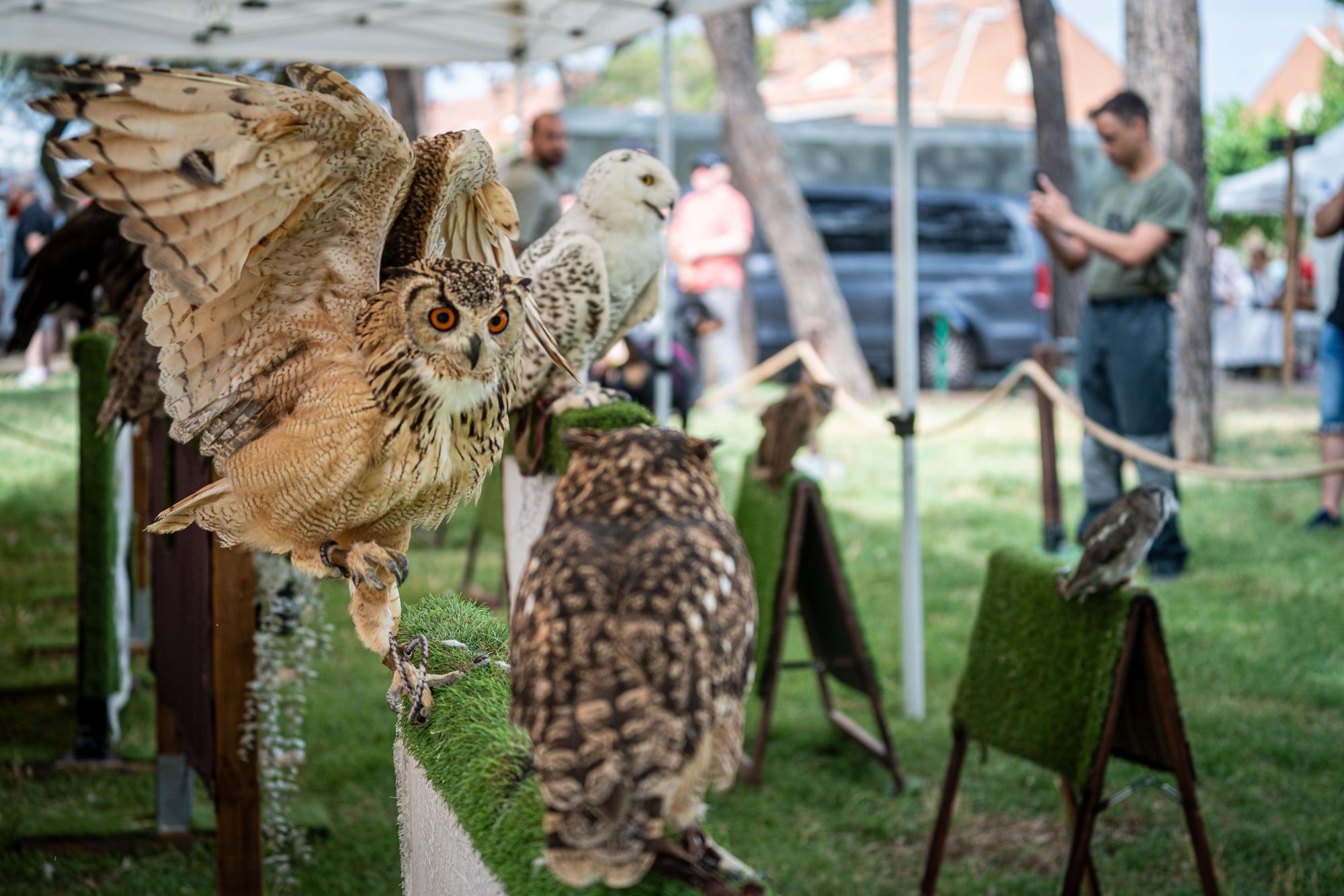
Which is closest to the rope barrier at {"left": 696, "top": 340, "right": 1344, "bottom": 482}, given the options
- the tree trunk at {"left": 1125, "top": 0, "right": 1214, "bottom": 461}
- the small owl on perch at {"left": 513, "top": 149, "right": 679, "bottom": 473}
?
the small owl on perch at {"left": 513, "top": 149, "right": 679, "bottom": 473}

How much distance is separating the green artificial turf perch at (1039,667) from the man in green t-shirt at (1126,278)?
2.86m

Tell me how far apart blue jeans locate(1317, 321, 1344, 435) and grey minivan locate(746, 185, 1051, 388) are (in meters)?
8.33

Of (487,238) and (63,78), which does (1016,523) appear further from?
(63,78)

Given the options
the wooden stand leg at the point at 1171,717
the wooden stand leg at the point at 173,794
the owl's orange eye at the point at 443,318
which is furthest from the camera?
the wooden stand leg at the point at 173,794

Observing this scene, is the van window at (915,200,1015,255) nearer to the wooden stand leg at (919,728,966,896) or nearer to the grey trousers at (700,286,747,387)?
the grey trousers at (700,286,747,387)

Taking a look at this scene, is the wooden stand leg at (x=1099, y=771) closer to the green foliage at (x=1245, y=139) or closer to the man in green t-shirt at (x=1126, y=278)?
the man in green t-shirt at (x=1126, y=278)

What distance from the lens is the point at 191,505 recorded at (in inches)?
96.1

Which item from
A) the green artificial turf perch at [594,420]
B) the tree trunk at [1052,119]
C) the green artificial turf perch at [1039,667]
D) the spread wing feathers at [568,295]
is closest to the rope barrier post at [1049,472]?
the green artificial turf perch at [1039,667]

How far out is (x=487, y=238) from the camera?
8.62ft

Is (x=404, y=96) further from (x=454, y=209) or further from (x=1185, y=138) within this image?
(x=454, y=209)

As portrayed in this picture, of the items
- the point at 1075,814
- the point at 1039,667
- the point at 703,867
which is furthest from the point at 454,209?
the point at 1075,814

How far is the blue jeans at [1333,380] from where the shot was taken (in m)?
7.43

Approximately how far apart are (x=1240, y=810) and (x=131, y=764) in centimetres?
437

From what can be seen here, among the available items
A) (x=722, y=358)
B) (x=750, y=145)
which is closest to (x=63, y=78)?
(x=722, y=358)
